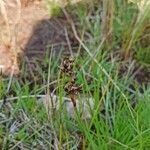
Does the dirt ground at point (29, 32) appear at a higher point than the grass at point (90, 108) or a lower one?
higher

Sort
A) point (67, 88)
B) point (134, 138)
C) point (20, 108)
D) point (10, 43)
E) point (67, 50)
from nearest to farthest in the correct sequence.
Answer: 1. point (67, 88)
2. point (134, 138)
3. point (20, 108)
4. point (10, 43)
5. point (67, 50)

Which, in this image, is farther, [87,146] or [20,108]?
[20,108]

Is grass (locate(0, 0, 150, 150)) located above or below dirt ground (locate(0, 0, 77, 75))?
below

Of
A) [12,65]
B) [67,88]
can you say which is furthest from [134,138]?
[12,65]

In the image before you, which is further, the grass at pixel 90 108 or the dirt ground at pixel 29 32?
the dirt ground at pixel 29 32

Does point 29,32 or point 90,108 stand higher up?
point 29,32

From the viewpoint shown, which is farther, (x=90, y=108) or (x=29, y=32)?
(x=29, y=32)

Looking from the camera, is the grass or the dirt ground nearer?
the grass

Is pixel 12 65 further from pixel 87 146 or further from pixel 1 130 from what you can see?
pixel 87 146
